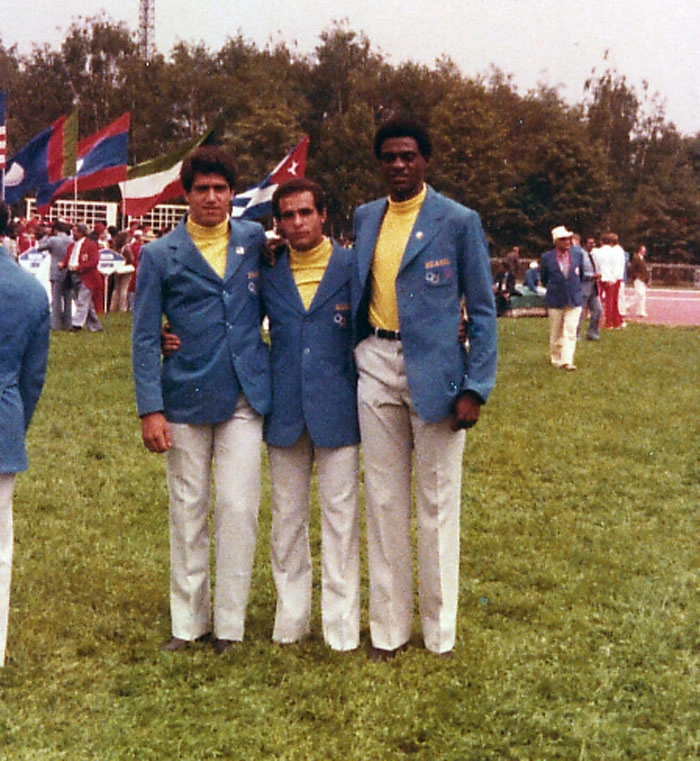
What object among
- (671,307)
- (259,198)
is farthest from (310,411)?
(671,307)

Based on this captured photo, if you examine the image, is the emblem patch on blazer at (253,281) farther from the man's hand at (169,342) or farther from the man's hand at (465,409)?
the man's hand at (465,409)

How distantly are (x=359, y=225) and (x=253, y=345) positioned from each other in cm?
68

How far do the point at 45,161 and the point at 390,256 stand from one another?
15.2m

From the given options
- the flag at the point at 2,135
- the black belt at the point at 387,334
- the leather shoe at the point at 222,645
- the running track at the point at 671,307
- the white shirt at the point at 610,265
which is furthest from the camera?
the running track at the point at 671,307

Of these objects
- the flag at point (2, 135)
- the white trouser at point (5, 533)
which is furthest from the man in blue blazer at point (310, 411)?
the flag at point (2, 135)

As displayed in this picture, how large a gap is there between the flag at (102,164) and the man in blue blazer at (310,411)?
14.7 meters

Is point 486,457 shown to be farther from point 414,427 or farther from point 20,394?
point 20,394

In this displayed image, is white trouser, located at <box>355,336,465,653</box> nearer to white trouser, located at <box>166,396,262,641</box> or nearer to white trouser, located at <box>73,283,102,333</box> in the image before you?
white trouser, located at <box>166,396,262,641</box>

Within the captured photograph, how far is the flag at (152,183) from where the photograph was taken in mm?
17906

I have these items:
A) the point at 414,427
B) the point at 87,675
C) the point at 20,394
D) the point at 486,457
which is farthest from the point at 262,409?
the point at 486,457

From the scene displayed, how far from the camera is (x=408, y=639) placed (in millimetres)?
4738

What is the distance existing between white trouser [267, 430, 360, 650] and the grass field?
15cm

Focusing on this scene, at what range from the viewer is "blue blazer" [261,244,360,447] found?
4.53m

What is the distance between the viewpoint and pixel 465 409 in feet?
14.2
